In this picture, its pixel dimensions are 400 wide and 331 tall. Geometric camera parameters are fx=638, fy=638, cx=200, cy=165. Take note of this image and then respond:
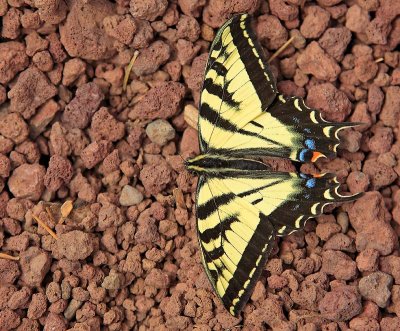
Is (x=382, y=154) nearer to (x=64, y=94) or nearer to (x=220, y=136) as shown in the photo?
(x=220, y=136)

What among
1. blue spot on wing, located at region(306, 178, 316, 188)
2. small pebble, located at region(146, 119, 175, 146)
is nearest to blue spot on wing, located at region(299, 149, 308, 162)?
blue spot on wing, located at region(306, 178, 316, 188)

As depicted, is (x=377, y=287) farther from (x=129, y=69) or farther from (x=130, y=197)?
(x=129, y=69)

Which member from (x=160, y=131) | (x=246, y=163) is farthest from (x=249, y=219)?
(x=160, y=131)

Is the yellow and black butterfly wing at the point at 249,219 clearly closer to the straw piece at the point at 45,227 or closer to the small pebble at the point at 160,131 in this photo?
the small pebble at the point at 160,131

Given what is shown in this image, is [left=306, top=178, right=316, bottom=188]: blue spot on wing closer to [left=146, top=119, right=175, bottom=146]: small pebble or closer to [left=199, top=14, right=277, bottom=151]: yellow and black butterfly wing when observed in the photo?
[left=199, top=14, right=277, bottom=151]: yellow and black butterfly wing

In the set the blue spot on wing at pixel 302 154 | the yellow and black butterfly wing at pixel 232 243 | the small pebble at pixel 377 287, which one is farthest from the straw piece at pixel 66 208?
the small pebble at pixel 377 287

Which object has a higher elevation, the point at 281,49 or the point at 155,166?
the point at 281,49
